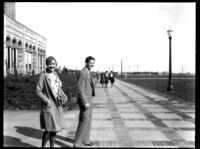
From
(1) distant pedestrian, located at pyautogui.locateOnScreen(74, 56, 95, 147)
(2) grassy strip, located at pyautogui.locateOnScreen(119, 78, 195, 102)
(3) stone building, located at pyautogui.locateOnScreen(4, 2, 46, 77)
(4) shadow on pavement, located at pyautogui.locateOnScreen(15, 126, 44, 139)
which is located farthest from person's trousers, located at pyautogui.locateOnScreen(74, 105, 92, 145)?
(3) stone building, located at pyautogui.locateOnScreen(4, 2, 46, 77)

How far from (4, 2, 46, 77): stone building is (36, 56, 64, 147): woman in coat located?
20.2 metres

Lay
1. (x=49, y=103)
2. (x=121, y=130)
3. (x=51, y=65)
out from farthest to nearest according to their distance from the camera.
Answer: (x=121, y=130) < (x=51, y=65) < (x=49, y=103)

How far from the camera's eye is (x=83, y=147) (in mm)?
5191

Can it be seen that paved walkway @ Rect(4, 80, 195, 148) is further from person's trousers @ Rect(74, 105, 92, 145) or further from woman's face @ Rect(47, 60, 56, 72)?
woman's face @ Rect(47, 60, 56, 72)

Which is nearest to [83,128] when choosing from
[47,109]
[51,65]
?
[47,109]

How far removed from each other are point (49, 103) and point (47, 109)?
5.1 inches

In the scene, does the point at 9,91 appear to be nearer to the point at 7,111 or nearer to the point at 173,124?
the point at 7,111

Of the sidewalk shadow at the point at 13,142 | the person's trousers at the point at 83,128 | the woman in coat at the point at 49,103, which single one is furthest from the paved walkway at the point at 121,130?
the woman in coat at the point at 49,103

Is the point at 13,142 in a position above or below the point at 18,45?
below

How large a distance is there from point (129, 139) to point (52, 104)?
1995 millimetres

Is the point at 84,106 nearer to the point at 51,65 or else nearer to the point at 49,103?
the point at 49,103

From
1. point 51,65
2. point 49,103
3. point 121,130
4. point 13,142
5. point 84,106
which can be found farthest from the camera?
point 121,130

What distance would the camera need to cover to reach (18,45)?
31.8 metres

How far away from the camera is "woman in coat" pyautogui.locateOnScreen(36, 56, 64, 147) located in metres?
4.78
